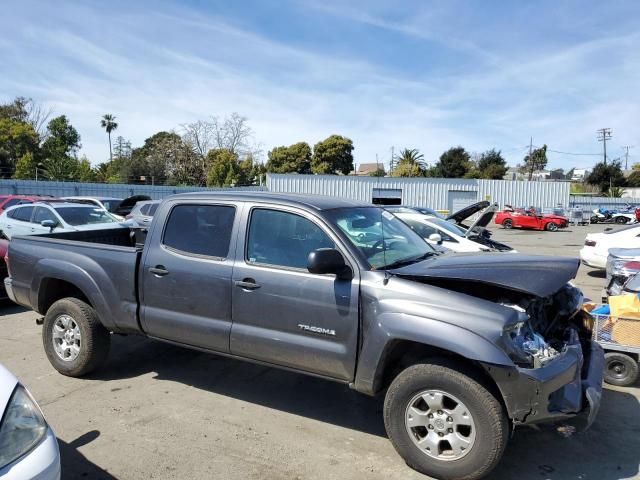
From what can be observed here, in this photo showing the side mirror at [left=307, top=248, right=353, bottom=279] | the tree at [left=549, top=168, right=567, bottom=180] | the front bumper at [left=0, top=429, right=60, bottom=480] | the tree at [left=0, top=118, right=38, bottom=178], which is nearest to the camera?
the front bumper at [left=0, top=429, right=60, bottom=480]

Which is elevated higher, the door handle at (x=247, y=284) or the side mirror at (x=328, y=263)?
the side mirror at (x=328, y=263)

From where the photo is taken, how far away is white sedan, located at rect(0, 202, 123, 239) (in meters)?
12.2

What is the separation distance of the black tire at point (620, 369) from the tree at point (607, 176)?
71.4 meters

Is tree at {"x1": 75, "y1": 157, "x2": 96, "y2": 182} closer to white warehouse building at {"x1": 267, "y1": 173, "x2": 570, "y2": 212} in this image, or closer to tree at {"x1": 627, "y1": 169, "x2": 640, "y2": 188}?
white warehouse building at {"x1": 267, "y1": 173, "x2": 570, "y2": 212}

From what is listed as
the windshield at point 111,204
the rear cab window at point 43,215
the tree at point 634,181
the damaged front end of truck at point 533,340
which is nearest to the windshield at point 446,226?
the damaged front end of truck at point 533,340

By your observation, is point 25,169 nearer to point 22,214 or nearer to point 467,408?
point 22,214

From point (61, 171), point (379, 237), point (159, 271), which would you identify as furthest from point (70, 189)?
point (379, 237)

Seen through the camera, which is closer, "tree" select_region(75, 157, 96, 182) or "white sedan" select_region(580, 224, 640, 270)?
"white sedan" select_region(580, 224, 640, 270)

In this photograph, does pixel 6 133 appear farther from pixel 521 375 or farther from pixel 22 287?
pixel 521 375

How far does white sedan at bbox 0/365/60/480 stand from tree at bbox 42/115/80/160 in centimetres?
5098

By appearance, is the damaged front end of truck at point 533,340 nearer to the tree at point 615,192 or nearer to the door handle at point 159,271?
the door handle at point 159,271

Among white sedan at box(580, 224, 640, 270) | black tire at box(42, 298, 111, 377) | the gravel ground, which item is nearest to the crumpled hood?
the gravel ground

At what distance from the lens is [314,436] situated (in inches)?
153

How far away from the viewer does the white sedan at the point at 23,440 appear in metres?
2.24
